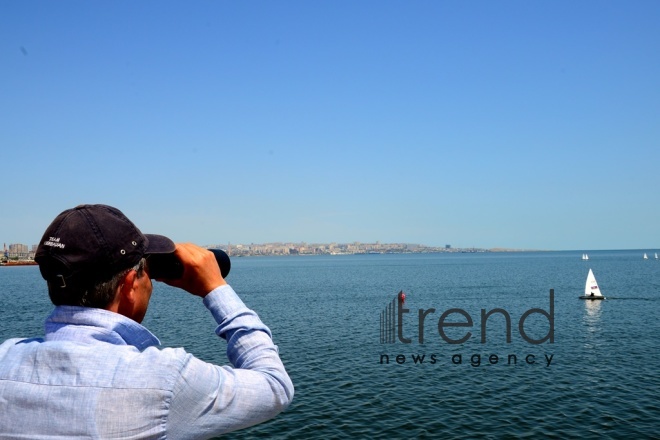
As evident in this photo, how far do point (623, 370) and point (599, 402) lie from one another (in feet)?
20.4

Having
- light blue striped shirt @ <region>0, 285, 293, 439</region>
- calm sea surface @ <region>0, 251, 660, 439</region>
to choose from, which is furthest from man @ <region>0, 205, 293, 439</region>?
calm sea surface @ <region>0, 251, 660, 439</region>

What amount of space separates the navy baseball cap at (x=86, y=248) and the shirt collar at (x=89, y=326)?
0.10m

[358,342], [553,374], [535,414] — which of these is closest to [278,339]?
[358,342]

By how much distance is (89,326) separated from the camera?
1.86 meters

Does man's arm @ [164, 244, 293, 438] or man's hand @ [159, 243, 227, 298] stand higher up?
man's hand @ [159, 243, 227, 298]

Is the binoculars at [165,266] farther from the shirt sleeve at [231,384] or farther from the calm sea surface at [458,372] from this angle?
the calm sea surface at [458,372]

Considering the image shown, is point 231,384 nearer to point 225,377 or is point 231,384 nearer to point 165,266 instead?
point 225,377

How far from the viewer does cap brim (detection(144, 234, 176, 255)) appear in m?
2.03

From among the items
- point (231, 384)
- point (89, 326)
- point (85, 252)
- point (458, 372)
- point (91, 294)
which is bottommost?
point (458, 372)

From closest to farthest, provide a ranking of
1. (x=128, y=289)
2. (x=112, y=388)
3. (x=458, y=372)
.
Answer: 1. (x=112, y=388)
2. (x=128, y=289)
3. (x=458, y=372)

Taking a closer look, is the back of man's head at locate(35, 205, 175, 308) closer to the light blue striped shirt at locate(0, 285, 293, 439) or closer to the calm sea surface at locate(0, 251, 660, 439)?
the light blue striped shirt at locate(0, 285, 293, 439)

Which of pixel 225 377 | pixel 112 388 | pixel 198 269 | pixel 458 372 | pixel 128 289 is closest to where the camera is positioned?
pixel 112 388

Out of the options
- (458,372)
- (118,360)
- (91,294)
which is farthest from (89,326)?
(458,372)

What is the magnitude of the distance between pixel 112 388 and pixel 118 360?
9 centimetres
